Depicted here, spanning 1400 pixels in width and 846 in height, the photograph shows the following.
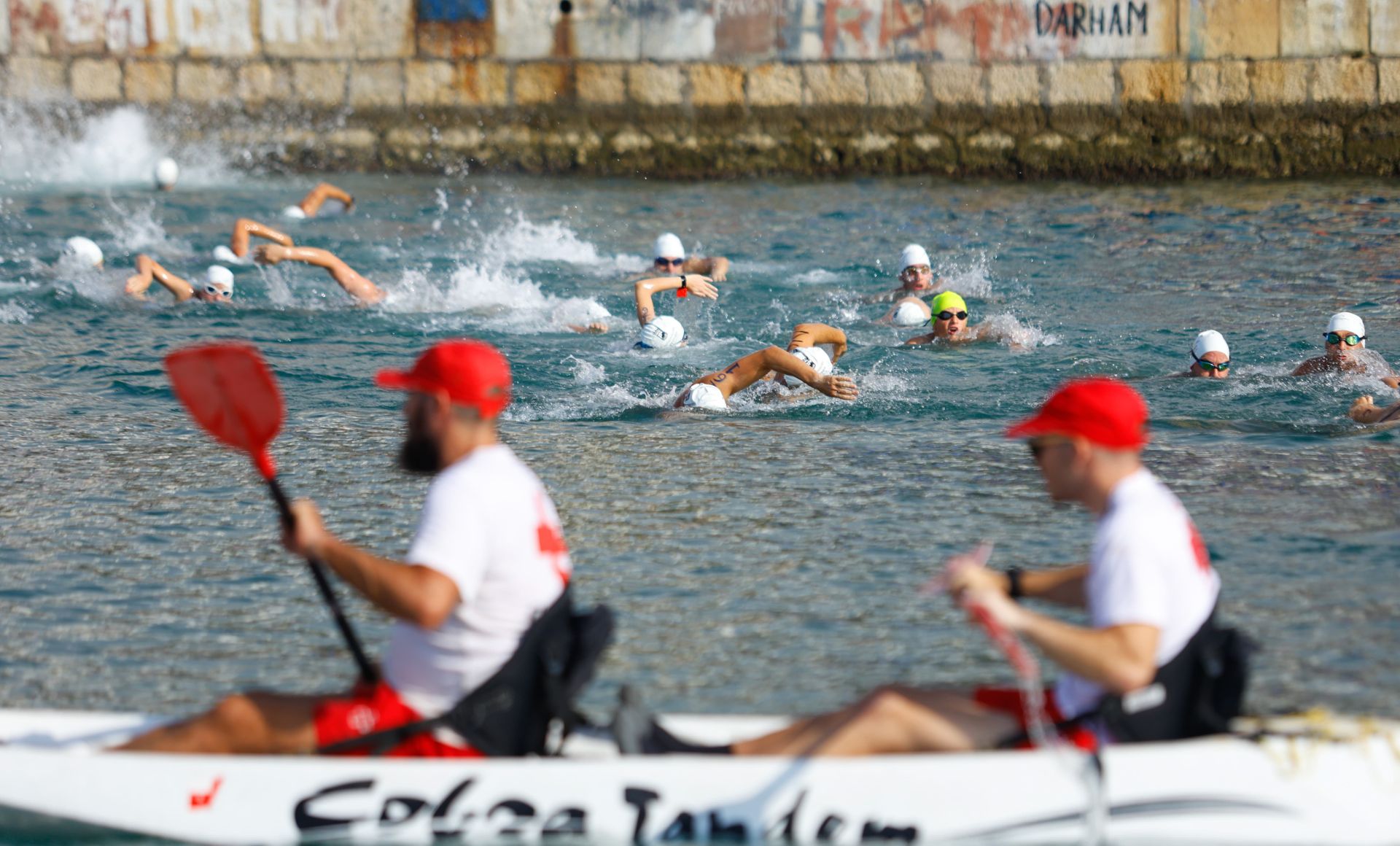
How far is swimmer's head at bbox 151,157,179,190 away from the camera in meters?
23.8

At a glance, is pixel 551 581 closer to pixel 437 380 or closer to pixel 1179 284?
pixel 437 380

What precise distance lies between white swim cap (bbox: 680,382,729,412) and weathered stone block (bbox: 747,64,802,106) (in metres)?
13.9

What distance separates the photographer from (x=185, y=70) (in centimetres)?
2580

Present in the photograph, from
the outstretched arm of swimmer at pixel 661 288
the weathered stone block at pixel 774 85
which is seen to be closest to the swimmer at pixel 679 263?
the outstretched arm of swimmer at pixel 661 288

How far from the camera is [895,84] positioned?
81.4ft

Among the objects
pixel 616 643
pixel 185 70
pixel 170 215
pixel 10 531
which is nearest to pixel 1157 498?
pixel 616 643

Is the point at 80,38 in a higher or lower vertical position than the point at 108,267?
higher

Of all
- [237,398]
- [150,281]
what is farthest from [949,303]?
[237,398]

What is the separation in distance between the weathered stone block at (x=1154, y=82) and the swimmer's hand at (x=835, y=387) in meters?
14.3

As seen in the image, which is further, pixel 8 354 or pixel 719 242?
pixel 719 242

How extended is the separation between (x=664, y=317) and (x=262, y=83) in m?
14.4

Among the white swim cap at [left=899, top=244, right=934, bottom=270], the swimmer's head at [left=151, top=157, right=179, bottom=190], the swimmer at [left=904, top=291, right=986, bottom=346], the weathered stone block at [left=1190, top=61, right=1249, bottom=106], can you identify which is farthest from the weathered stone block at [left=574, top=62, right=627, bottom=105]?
the swimmer at [left=904, top=291, right=986, bottom=346]

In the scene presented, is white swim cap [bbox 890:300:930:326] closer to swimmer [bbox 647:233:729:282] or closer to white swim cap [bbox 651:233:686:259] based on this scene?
swimmer [bbox 647:233:729:282]

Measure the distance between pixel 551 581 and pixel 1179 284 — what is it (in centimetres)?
1351
